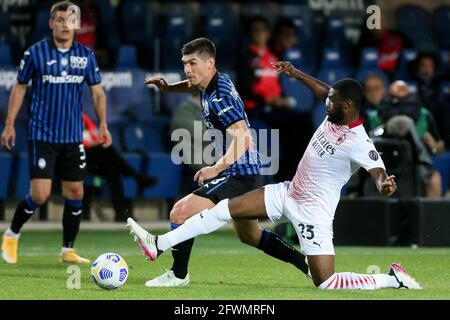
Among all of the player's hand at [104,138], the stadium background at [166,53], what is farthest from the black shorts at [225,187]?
the stadium background at [166,53]

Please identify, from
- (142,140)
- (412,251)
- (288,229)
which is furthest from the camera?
(142,140)

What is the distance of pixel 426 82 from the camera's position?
16625 millimetres

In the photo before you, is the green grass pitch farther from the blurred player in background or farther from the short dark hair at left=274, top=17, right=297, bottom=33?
the short dark hair at left=274, top=17, right=297, bottom=33

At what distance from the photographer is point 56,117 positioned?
34.7ft

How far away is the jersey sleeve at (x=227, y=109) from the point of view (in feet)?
28.6

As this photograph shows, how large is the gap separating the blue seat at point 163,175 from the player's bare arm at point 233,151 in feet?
21.5

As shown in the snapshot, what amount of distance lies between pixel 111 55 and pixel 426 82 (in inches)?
162

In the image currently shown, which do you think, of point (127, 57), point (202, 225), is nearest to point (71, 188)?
point (202, 225)

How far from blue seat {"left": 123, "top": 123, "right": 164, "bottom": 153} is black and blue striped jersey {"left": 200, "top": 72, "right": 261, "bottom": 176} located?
6582mm

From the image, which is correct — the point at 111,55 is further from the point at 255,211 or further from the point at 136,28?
the point at 255,211

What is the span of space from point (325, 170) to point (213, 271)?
2.02 metres

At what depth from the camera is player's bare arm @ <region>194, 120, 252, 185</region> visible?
8.23m

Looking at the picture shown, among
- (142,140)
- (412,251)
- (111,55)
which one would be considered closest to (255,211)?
(412,251)

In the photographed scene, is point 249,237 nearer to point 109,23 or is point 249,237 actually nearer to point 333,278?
point 333,278
